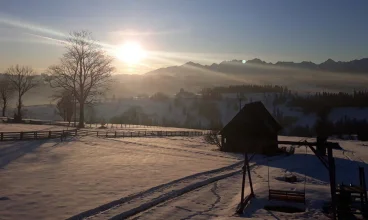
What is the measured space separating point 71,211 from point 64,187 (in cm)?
491

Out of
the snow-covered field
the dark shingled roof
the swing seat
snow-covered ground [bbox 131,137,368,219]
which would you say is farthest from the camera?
the dark shingled roof

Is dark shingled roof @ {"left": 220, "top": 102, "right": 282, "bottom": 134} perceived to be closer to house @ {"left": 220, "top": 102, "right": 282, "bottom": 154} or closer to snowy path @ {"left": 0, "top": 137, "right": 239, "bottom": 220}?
house @ {"left": 220, "top": 102, "right": 282, "bottom": 154}

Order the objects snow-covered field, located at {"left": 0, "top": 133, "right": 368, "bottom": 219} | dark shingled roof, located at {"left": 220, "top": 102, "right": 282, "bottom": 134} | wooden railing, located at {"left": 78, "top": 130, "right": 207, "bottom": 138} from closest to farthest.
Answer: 1. snow-covered field, located at {"left": 0, "top": 133, "right": 368, "bottom": 219}
2. dark shingled roof, located at {"left": 220, "top": 102, "right": 282, "bottom": 134}
3. wooden railing, located at {"left": 78, "top": 130, "right": 207, "bottom": 138}

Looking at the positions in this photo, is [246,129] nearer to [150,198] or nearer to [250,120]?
[250,120]

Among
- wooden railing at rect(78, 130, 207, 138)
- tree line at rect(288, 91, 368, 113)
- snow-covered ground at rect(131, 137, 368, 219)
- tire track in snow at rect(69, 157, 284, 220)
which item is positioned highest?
tree line at rect(288, 91, 368, 113)

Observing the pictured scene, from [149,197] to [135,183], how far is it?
3.59m

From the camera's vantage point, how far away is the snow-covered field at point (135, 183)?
52.9 feet

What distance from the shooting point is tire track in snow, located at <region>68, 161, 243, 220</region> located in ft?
50.2

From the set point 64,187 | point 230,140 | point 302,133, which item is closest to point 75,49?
point 230,140

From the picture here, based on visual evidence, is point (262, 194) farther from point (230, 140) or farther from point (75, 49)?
point (75, 49)

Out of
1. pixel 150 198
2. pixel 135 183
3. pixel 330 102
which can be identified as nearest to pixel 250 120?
pixel 135 183

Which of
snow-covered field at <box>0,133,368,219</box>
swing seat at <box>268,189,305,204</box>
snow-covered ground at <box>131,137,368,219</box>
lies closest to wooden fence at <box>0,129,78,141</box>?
snow-covered field at <box>0,133,368,219</box>

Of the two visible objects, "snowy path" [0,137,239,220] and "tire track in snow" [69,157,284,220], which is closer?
"tire track in snow" [69,157,284,220]

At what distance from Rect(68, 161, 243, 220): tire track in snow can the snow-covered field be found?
0.04m
